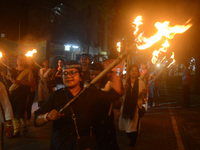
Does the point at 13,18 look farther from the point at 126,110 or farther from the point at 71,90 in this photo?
the point at 71,90

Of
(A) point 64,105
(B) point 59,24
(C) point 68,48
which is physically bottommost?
(A) point 64,105

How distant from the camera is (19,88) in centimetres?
643

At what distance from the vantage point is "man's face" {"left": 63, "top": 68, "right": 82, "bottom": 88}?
9.71 feet

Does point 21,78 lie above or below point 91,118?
above

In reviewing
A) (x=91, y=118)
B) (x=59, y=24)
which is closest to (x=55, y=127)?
(x=91, y=118)

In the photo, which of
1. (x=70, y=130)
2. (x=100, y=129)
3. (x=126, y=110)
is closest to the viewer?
(x=70, y=130)

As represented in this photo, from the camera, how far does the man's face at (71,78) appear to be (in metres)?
2.96

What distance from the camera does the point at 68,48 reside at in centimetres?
2722

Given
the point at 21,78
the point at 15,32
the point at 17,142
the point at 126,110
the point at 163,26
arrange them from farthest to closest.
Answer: the point at 15,32
the point at 21,78
the point at 17,142
the point at 126,110
the point at 163,26

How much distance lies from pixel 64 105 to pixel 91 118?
35 cm

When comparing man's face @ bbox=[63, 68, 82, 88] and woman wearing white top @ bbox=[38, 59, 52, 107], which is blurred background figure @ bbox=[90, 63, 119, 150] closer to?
man's face @ bbox=[63, 68, 82, 88]

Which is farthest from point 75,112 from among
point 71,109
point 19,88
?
point 19,88

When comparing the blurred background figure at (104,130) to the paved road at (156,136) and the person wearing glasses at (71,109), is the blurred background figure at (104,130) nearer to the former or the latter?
the person wearing glasses at (71,109)

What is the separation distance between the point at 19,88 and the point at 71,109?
4172 millimetres
